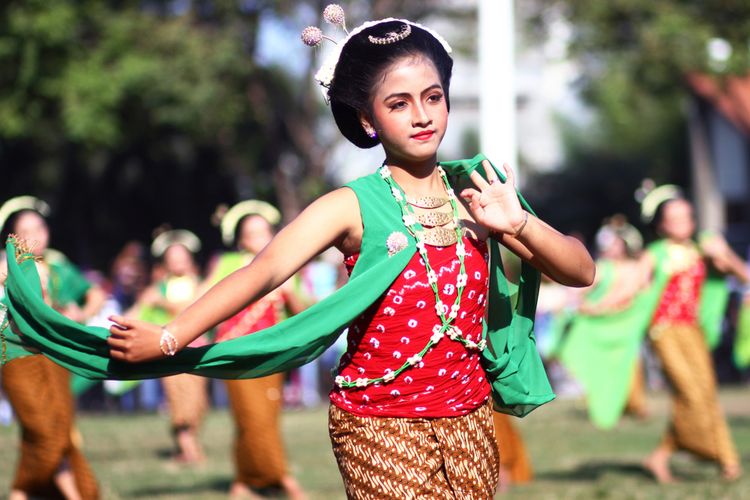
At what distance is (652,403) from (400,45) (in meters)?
13.5

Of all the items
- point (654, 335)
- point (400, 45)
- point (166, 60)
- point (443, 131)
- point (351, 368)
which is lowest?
point (654, 335)

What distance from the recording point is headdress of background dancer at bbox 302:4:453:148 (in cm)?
423

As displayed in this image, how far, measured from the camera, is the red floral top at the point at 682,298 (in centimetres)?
966

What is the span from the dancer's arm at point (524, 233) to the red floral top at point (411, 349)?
0.21 m

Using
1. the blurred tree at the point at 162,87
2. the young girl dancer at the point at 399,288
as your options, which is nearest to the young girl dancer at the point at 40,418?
the young girl dancer at the point at 399,288

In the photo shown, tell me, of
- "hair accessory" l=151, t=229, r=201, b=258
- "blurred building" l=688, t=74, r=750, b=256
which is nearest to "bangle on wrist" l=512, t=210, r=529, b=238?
"hair accessory" l=151, t=229, r=201, b=258

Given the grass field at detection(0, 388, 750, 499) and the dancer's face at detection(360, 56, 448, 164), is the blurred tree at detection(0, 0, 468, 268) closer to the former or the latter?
the grass field at detection(0, 388, 750, 499)

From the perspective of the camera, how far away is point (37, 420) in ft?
24.8

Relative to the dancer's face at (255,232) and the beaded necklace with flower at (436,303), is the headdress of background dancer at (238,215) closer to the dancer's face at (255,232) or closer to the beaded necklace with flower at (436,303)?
the dancer's face at (255,232)

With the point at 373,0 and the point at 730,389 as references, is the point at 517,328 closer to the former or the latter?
the point at 730,389

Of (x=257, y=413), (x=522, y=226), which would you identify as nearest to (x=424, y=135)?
(x=522, y=226)

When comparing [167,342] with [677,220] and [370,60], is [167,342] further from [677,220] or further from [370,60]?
[677,220]

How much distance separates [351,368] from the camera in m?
4.31

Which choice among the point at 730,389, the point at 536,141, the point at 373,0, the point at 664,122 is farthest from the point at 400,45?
the point at 536,141
